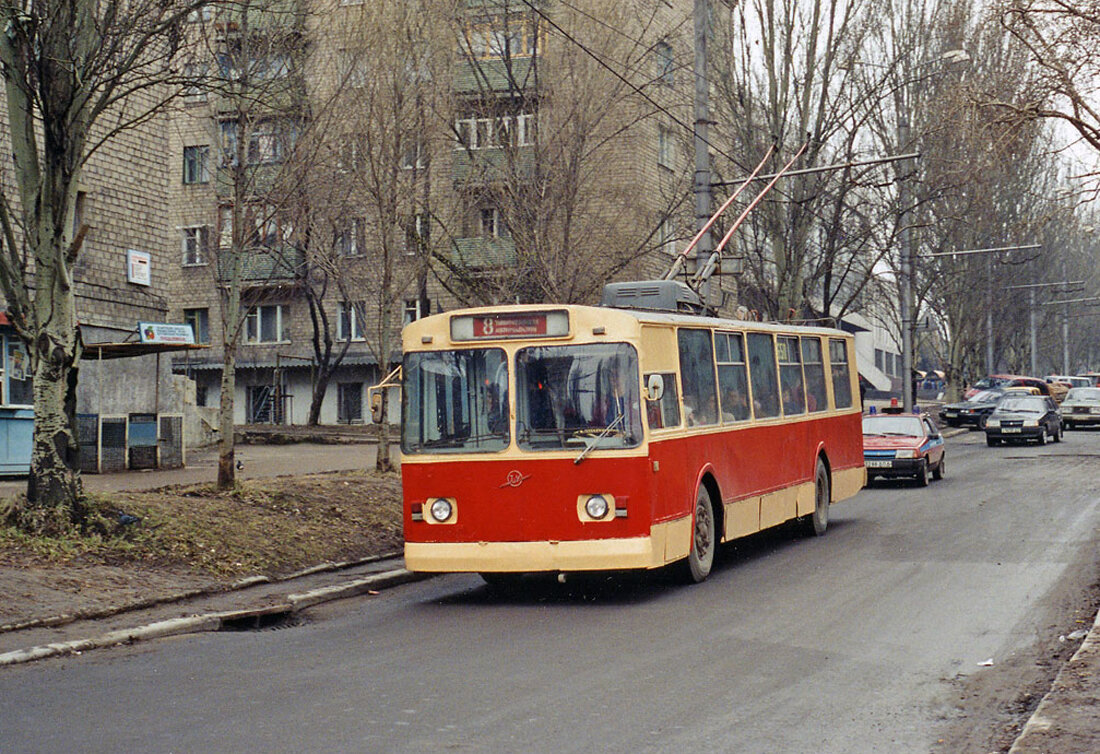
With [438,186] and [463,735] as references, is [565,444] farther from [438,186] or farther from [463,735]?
[438,186]

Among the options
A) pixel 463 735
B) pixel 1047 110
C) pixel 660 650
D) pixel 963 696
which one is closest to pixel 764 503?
pixel 1047 110

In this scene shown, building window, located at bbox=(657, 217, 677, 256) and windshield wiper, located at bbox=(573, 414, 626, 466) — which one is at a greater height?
building window, located at bbox=(657, 217, 677, 256)

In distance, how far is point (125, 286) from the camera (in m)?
26.6

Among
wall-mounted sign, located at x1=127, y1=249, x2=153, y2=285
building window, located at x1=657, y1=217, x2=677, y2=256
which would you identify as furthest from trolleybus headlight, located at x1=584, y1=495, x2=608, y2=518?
wall-mounted sign, located at x1=127, y1=249, x2=153, y2=285

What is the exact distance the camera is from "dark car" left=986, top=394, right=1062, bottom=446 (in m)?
40.6

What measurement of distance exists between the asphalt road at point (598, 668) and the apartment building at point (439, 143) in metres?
6.04

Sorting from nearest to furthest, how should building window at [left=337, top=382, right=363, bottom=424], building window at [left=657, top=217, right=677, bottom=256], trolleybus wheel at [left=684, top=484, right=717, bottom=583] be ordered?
trolleybus wheel at [left=684, top=484, right=717, bottom=583]
building window at [left=657, top=217, right=677, bottom=256]
building window at [left=337, top=382, right=363, bottom=424]

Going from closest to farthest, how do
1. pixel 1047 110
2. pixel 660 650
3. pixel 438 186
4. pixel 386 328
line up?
pixel 660 650 → pixel 1047 110 → pixel 386 328 → pixel 438 186

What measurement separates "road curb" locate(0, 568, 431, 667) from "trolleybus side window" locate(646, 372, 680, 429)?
3253 millimetres

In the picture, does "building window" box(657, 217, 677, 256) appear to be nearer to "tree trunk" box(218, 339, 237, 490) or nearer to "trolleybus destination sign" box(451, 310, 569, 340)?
"tree trunk" box(218, 339, 237, 490)

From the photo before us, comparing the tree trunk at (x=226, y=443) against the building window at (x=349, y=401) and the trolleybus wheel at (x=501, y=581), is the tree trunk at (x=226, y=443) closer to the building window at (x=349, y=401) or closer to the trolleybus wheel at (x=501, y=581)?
Answer: the trolleybus wheel at (x=501, y=581)

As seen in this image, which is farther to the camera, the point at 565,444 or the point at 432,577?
the point at 432,577

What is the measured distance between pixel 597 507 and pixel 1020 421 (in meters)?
31.8

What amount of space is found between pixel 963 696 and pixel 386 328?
14.4 meters
